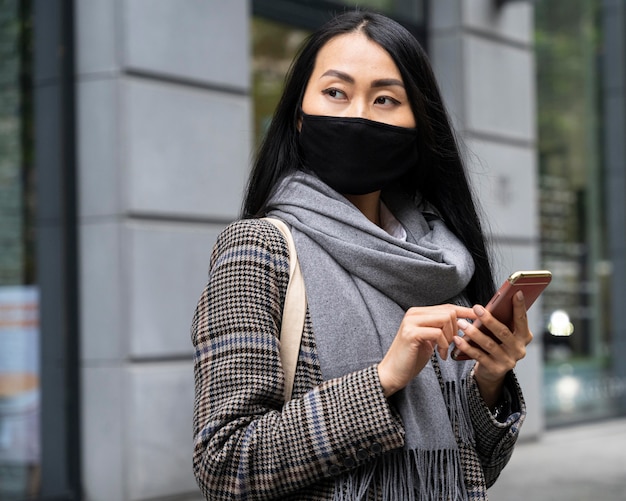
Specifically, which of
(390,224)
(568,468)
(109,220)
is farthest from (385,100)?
(568,468)

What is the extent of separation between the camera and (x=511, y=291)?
1706 millimetres

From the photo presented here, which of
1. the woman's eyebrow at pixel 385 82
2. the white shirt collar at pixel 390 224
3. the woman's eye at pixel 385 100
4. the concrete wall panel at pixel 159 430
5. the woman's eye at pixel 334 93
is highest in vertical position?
the woman's eyebrow at pixel 385 82

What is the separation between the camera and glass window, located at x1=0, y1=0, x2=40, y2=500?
566cm

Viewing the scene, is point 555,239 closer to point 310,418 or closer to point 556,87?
point 556,87

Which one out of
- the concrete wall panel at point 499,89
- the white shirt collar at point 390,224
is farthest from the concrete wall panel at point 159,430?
the white shirt collar at point 390,224

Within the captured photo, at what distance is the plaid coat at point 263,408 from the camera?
1714 mm

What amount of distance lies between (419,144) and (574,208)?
892 centimetres

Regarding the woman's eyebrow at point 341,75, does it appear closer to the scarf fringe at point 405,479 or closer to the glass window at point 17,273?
the scarf fringe at point 405,479

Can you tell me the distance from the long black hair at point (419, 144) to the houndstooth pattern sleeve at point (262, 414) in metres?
0.30

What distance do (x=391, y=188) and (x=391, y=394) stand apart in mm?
607

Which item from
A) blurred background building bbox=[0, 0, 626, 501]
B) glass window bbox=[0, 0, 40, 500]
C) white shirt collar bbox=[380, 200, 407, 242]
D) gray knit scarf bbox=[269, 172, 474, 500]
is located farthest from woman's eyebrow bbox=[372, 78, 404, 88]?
glass window bbox=[0, 0, 40, 500]

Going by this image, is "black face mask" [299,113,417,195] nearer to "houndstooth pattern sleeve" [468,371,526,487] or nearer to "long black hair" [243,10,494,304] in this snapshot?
"long black hair" [243,10,494,304]

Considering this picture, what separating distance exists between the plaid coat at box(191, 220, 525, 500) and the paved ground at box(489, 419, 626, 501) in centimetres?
498

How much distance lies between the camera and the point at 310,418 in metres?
1.72
